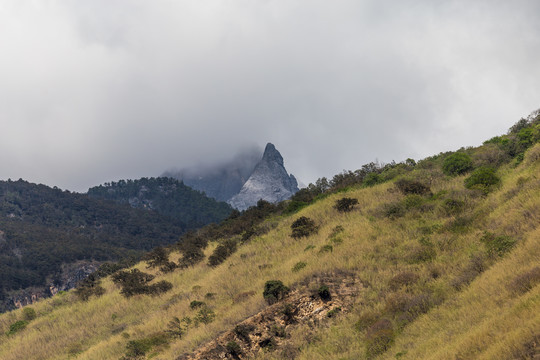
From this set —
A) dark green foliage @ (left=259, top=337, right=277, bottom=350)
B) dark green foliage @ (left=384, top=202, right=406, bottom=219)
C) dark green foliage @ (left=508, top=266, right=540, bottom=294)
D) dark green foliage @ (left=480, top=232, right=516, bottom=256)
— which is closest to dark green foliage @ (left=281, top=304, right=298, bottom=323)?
dark green foliage @ (left=259, top=337, right=277, bottom=350)

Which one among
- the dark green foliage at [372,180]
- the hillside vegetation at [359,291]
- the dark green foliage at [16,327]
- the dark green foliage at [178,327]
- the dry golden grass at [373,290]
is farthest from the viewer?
the dark green foliage at [372,180]

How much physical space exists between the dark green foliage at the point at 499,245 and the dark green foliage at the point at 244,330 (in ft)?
25.9

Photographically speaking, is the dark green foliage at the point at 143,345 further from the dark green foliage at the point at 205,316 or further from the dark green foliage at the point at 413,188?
the dark green foliage at the point at 413,188

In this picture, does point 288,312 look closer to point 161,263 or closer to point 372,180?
point 161,263

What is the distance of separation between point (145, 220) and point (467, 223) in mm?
165678

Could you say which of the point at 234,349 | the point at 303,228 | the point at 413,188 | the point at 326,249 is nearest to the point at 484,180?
the point at 413,188

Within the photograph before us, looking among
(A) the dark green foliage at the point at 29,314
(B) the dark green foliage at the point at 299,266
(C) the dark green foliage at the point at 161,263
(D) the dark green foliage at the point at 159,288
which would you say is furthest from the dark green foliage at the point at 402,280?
(A) the dark green foliage at the point at 29,314

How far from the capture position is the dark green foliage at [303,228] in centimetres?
2129

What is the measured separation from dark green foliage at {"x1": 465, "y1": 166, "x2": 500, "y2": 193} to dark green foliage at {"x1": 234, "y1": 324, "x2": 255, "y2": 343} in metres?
12.9

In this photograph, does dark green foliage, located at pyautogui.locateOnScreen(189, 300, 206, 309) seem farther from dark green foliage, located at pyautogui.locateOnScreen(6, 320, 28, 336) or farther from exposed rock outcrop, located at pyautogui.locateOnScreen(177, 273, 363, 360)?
dark green foliage, located at pyautogui.locateOnScreen(6, 320, 28, 336)

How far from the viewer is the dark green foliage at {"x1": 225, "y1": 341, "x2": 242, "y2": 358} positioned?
37.2 feet

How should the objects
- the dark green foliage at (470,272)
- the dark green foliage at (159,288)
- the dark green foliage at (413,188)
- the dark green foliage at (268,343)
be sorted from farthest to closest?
the dark green foliage at (159,288)
the dark green foliage at (413,188)
the dark green foliage at (268,343)
the dark green foliage at (470,272)

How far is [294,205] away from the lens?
3172cm

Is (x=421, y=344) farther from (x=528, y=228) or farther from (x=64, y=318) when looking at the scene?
(x=64, y=318)
